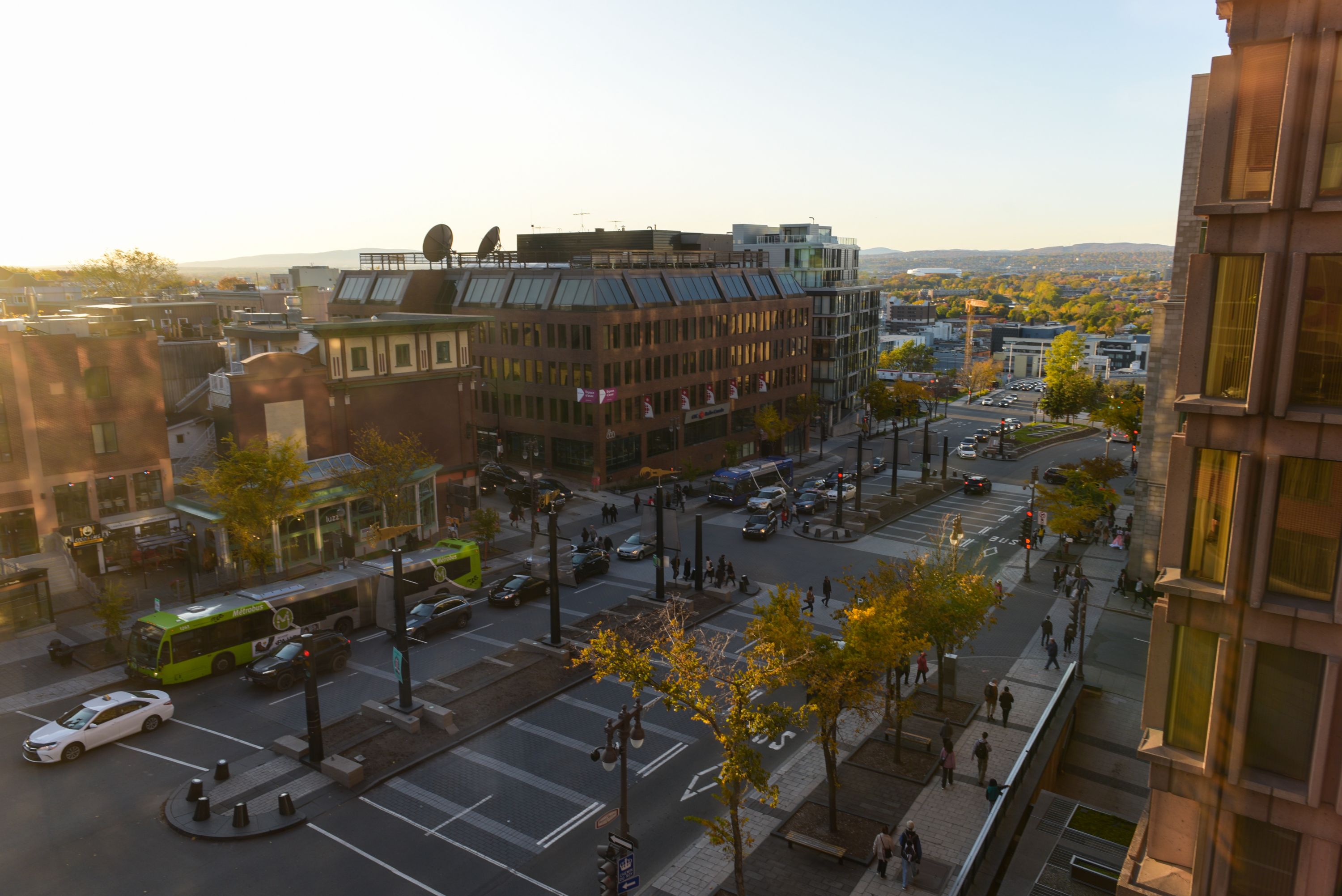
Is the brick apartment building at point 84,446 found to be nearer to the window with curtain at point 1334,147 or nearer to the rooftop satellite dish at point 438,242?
the rooftop satellite dish at point 438,242

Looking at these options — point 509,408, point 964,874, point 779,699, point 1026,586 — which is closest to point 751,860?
point 964,874

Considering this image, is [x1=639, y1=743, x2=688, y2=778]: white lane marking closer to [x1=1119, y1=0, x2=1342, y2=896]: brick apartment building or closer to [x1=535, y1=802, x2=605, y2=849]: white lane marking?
[x1=535, y1=802, x2=605, y2=849]: white lane marking

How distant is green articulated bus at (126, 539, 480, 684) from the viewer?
30516 mm

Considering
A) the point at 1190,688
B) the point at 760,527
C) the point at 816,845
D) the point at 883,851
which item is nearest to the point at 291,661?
the point at 816,845

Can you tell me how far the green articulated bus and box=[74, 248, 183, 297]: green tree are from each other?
88089 millimetres

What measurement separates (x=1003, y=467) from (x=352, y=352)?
2349 inches

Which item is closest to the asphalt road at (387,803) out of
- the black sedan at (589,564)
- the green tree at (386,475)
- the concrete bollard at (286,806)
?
the concrete bollard at (286,806)

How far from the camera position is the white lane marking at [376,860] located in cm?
2019

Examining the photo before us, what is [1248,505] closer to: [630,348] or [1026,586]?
[1026,586]

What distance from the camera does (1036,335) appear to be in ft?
608

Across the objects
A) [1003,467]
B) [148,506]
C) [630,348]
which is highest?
[630,348]

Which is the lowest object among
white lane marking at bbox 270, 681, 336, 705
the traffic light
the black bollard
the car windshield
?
white lane marking at bbox 270, 681, 336, 705

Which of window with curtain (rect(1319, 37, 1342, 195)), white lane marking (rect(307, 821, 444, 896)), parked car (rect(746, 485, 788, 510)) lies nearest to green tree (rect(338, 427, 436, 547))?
parked car (rect(746, 485, 788, 510))

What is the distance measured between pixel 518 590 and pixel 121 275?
102 meters
